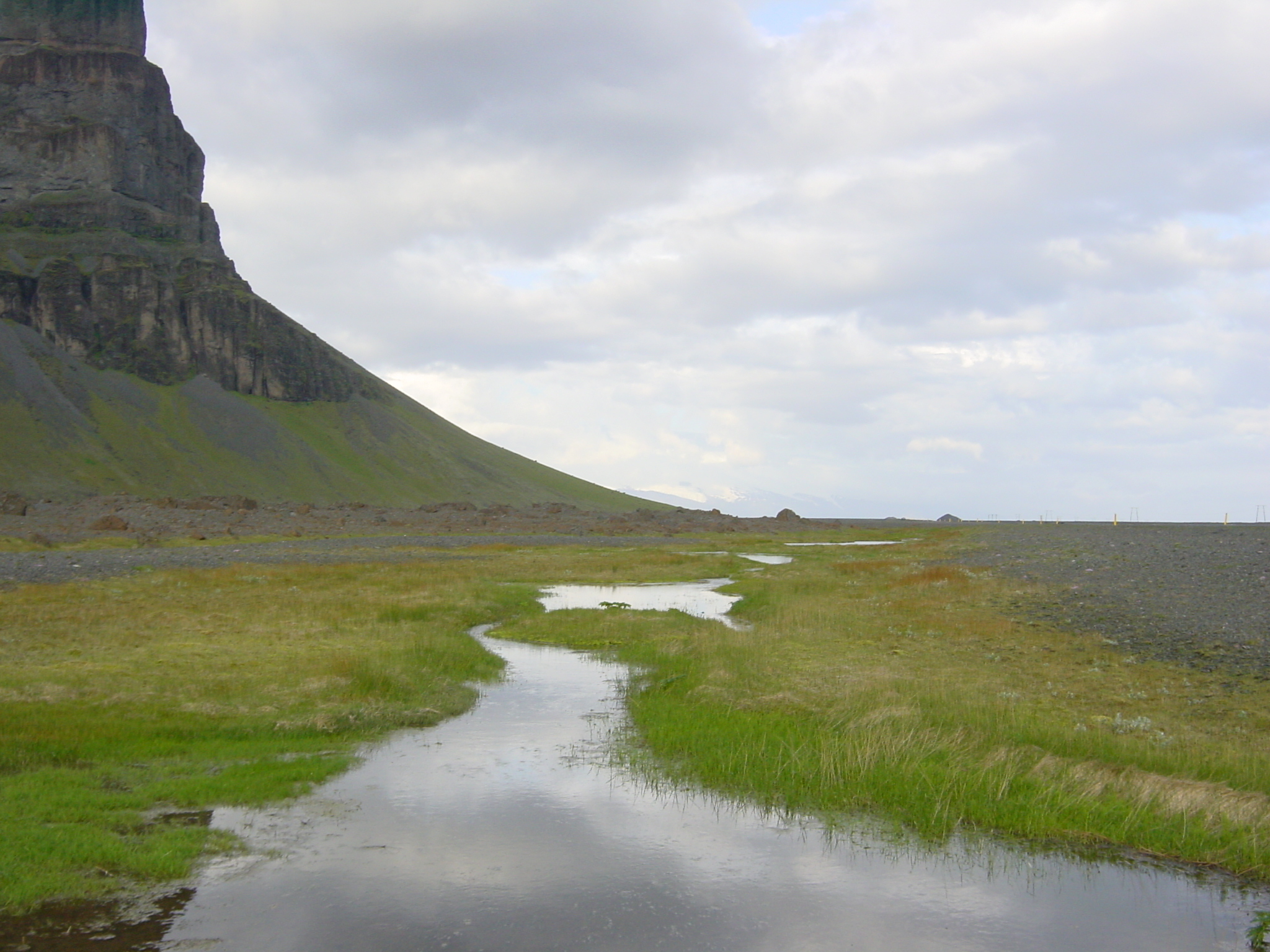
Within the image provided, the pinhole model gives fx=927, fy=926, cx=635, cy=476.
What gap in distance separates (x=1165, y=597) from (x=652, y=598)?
2432 centimetres

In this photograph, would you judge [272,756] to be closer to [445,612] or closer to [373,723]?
[373,723]

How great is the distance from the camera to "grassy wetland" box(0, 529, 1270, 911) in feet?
45.6

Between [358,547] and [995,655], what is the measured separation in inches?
2677

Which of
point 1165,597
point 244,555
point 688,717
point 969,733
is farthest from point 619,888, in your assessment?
point 244,555

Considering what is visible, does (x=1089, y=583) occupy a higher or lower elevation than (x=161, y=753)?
higher

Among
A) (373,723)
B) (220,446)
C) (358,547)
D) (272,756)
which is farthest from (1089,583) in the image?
(220,446)

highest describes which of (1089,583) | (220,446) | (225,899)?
(220,446)

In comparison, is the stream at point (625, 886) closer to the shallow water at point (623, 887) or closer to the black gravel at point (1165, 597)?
the shallow water at point (623, 887)

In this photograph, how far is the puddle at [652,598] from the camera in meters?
43.7

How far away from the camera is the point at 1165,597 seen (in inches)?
1399

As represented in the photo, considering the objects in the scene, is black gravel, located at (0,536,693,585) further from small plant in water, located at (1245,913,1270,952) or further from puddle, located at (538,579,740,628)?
small plant in water, located at (1245,913,1270,952)

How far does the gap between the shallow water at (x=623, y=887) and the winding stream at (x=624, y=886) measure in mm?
31

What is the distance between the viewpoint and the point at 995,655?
27.7 meters

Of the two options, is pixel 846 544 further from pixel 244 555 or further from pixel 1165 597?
pixel 1165 597
